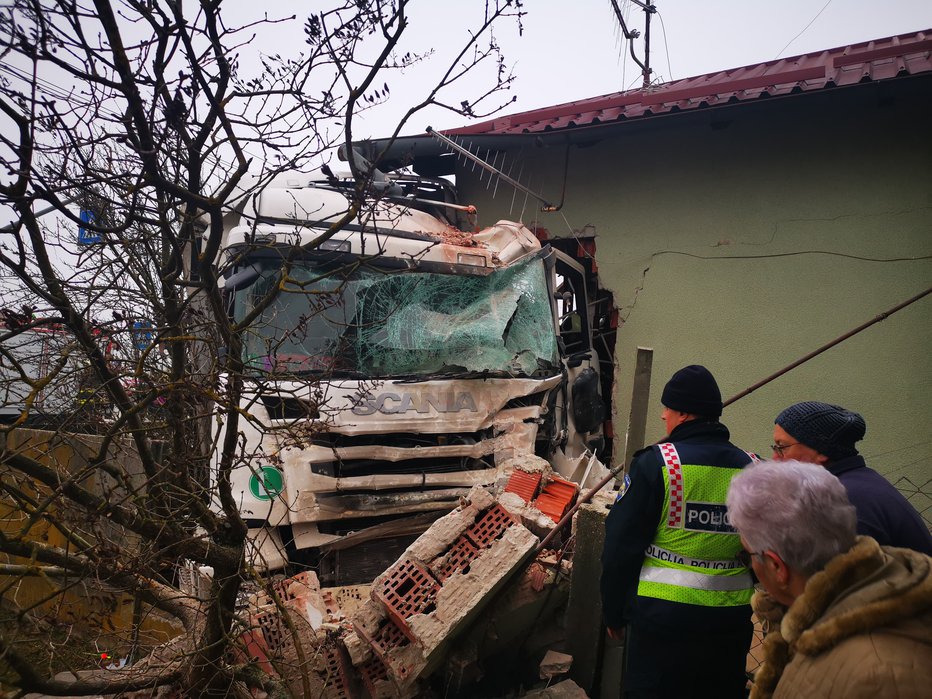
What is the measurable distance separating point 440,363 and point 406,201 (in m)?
1.78

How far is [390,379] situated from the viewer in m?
4.77

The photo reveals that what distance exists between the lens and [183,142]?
246 centimetres

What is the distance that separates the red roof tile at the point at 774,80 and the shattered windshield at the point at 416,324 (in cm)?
231

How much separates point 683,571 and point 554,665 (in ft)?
4.01

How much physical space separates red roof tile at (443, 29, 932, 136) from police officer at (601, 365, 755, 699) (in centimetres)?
465

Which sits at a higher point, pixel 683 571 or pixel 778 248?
pixel 778 248

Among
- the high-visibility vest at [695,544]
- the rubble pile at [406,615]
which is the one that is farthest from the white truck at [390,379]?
the high-visibility vest at [695,544]

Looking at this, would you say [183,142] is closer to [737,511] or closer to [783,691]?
[737,511]

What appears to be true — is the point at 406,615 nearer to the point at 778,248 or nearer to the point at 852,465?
the point at 852,465

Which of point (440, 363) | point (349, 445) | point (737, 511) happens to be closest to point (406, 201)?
point (440, 363)

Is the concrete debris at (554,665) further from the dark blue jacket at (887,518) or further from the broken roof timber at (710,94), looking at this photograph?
the broken roof timber at (710,94)

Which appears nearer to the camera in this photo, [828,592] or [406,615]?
[828,592]

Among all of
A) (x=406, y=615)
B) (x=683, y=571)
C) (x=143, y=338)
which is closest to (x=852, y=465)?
(x=683, y=571)

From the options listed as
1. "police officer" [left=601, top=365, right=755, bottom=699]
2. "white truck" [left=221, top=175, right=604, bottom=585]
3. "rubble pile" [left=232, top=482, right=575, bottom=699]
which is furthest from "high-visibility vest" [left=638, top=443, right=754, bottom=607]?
"white truck" [left=221, top=175, right=604, bottom=585]
